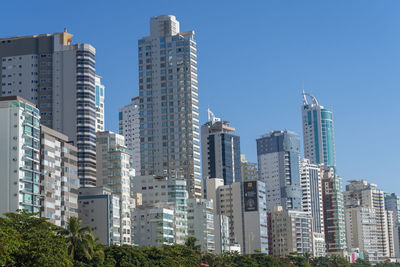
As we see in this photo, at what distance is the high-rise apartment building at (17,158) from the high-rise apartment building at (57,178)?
267 inches

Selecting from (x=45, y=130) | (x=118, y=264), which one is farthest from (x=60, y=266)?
(x=45, y=130)

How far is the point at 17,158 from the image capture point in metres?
166

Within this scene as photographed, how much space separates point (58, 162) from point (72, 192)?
34.4 feet

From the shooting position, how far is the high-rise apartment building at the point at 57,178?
6993 inches

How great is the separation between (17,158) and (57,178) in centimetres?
1976

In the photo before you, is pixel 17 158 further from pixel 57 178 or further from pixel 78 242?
pixel 78 242

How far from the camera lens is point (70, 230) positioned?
130250 millimetres

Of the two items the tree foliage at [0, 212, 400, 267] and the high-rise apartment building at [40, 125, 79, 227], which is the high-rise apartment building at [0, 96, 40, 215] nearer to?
the high-rise apartment building at [40, 125, 79, 227]

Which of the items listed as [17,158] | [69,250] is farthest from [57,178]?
[69,250]

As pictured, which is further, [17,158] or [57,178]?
[57,178]

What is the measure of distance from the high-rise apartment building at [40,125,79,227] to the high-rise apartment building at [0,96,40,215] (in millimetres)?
6779

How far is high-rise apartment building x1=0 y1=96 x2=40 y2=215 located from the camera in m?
164

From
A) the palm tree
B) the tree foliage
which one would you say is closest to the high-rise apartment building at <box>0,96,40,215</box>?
the tree foliage

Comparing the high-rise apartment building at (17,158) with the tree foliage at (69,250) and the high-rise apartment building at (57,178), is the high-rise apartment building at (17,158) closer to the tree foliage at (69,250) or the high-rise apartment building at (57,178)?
the high-rise apartment building at (57,178)
